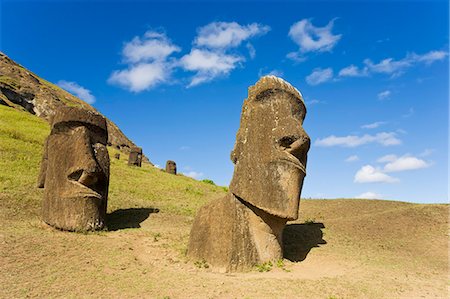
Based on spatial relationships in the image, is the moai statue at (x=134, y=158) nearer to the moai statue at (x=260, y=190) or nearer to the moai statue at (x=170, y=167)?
the moai statue at (x=170, y=167)

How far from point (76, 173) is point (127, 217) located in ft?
12.5

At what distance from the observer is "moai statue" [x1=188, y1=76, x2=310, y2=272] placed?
1005cm

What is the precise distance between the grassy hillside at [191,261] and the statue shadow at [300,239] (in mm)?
35

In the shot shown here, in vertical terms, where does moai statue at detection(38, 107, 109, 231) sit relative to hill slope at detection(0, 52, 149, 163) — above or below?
below

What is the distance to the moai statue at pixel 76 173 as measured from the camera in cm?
1301

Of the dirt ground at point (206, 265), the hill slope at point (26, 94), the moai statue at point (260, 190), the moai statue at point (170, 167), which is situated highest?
the hill slope at point (26, 94)

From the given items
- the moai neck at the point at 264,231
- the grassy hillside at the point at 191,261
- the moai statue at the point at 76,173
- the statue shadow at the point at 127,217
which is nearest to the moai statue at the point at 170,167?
the grassy hillside at the point at 191,261

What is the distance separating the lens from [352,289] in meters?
8.31

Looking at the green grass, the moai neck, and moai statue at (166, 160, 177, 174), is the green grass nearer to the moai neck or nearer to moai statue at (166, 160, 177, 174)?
the moai neck

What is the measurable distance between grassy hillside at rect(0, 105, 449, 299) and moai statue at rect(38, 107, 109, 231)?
0.56m

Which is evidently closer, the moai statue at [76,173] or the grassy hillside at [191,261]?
the grassy hillside at [191,261]

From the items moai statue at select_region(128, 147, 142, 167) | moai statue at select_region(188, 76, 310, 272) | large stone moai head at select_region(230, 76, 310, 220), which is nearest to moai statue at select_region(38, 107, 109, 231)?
moai statue at select_region(188, 76, 310, 272)

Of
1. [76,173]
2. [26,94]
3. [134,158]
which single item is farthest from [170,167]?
[26,94]

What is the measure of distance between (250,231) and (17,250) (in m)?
6.39
